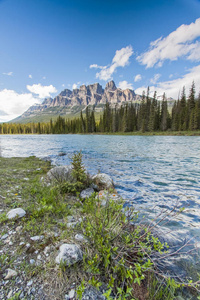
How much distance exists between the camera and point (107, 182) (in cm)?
602

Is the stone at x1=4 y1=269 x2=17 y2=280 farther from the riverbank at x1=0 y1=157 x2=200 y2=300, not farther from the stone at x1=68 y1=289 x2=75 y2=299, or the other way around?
the stone at x1=68 y1=289 x2=75 y2=299

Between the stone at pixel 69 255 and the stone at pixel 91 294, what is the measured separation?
1.32 feet

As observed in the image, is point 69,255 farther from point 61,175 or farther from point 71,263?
point 61,175

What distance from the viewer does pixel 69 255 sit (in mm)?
2125

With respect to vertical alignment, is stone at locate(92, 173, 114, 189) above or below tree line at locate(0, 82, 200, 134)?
below

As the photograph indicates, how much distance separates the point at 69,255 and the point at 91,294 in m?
0.59

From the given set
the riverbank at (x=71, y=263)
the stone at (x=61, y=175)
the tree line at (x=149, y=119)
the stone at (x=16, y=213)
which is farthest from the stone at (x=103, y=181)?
the tree line at (x=149, y=119)

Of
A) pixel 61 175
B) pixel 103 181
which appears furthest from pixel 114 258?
pixel 61 175

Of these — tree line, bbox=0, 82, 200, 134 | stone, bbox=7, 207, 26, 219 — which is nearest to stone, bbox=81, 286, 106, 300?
stone, bbox=7, 207, 26, 219

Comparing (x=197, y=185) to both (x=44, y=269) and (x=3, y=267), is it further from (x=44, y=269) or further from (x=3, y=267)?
(x=3, y=267)

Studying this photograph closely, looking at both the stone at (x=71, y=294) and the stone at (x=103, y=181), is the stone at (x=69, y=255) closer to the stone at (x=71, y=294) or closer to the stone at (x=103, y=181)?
the stone at (x=71, y=294)

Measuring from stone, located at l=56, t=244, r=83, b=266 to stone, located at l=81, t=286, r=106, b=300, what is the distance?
403mm

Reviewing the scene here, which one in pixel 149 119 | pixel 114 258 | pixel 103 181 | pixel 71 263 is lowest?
pixel 103 181

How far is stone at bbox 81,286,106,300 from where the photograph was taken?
168 centimetres
